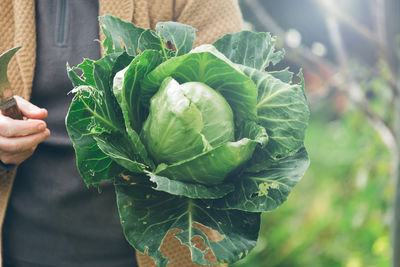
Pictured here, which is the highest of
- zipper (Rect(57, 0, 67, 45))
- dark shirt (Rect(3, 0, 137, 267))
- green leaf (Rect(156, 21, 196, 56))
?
green leaf (Rect(156, 21, 196, 56))

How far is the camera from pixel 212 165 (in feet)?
2.28

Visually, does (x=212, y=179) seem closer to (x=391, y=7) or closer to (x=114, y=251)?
(x=114, y=251)

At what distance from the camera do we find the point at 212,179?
0.72 metres

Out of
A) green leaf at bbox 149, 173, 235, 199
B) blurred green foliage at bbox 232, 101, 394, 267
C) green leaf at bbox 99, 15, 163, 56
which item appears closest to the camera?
green leaf at bbox 149, 173, 235, 199

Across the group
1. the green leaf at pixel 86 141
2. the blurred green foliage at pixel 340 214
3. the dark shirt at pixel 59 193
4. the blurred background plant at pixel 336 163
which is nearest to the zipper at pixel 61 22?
the dark shirt at pixel 59 193

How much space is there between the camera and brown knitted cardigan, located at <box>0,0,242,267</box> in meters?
0.95

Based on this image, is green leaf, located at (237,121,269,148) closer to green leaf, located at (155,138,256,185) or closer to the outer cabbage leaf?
green leaf, located at (155,138,256,185)

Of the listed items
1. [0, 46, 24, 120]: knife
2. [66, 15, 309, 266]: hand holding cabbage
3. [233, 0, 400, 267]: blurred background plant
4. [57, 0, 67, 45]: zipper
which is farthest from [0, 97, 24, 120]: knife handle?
[233, 0, 400, 267]: blurred background plant

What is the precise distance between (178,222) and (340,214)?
7.99ft

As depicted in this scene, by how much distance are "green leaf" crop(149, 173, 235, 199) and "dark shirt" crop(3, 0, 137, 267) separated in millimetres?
326

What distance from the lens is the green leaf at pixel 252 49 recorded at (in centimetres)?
82

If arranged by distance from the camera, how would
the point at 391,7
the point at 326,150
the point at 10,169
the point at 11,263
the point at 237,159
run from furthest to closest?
the point at 326,150 < the point at 391,7 < the point at 11,263 < the point at 10,169 < the point at 237,159

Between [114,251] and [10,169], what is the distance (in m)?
0.30

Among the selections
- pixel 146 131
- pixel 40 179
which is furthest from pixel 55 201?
pixel 146 131
